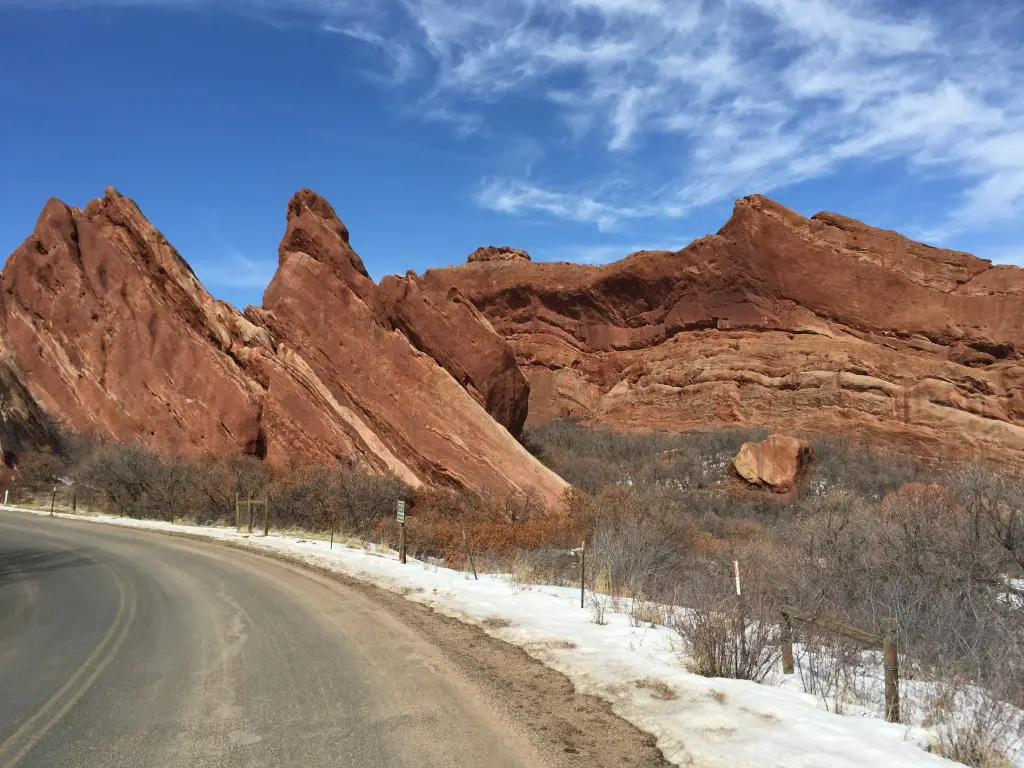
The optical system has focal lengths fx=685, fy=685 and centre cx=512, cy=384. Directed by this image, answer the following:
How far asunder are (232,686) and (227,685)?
6 centimetres

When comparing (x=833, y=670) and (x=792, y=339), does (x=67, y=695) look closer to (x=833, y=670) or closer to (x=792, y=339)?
(x=833, y=670)

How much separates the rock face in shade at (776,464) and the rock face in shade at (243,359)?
12.7m

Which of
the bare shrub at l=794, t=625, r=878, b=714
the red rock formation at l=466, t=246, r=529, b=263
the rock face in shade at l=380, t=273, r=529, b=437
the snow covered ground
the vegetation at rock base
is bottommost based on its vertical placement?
the snow covered ground

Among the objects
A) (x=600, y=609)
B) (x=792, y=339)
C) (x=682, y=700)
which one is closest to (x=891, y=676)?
(x=682, y=700)

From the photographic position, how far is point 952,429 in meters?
50.5

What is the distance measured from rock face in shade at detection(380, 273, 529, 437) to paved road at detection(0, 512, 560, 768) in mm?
23959

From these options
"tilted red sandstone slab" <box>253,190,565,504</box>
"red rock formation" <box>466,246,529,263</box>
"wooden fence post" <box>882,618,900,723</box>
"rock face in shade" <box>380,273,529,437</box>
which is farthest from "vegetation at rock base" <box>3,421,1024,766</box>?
"red rock formation" <box>466,246,529,263</box>

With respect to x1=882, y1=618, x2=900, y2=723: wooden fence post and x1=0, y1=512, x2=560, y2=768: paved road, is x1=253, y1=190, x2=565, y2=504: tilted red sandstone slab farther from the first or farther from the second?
x1=882, y1=618, x2=900, y2=723: wooden fence post

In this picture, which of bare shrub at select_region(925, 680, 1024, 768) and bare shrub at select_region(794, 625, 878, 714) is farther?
bare shrub at select_region(794, 625, 878, 714)

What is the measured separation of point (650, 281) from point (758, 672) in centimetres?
7037

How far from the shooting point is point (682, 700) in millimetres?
5734

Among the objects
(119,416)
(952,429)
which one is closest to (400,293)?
(119,416)

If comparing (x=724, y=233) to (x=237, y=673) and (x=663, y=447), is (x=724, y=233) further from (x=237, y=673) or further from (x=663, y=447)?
(x=237, y=673)

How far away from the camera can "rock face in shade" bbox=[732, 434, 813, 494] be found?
1454 inches
